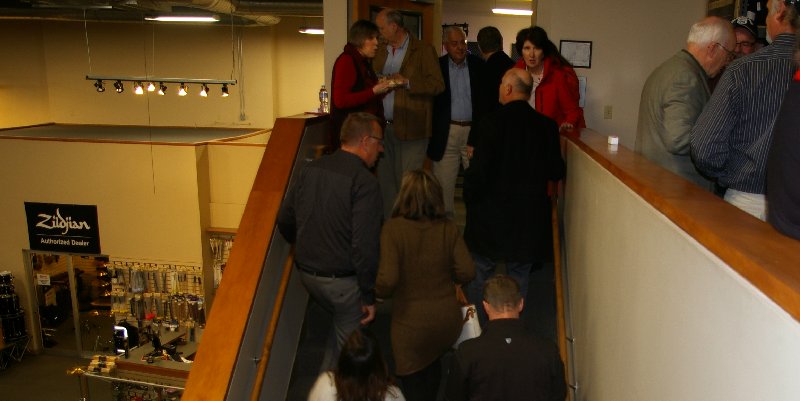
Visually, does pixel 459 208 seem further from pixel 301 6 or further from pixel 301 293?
pixel 301 6

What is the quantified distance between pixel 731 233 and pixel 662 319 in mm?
480

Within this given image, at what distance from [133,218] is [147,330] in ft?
6.31

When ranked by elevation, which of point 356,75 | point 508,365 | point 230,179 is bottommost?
point 230,179

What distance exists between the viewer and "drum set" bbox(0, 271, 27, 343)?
11492 mm

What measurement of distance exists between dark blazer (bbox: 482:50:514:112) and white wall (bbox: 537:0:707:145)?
6.00 ft

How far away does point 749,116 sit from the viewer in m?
2.30

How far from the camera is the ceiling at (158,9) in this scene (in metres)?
10.4

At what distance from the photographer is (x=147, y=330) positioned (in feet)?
35.6

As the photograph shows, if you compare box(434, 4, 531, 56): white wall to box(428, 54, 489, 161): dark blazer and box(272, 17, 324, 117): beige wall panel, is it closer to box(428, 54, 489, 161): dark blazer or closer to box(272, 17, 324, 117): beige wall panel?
box(272, 17, 324, 117): beige wall panel

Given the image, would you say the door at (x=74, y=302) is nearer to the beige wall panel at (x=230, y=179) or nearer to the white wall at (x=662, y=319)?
the beige wall panel at (x=230, y=179)

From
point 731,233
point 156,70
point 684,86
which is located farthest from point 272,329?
point 156,70

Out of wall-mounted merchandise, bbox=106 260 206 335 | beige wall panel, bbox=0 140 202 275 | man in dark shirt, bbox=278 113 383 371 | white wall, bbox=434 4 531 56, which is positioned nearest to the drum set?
beige wall panel, bbox=0 140 202 275

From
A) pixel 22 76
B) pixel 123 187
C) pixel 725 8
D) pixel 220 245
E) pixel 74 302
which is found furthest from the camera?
pixel 22 76

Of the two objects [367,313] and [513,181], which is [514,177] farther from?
[367,313]
